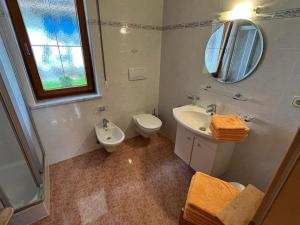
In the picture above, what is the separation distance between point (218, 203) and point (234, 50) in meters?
1.33

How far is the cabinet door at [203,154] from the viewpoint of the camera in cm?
138

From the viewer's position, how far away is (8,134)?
1313 mm

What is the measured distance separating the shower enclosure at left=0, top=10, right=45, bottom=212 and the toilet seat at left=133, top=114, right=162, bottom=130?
126 cm

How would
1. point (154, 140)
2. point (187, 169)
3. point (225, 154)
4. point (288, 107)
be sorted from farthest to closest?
point (154, 140) → point (187, 169) → point (225, 154) → point (288, 107)

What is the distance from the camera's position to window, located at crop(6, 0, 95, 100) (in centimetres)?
148

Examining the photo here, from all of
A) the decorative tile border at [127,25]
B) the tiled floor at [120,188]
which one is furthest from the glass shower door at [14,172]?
the decorative tile border at [127,25]

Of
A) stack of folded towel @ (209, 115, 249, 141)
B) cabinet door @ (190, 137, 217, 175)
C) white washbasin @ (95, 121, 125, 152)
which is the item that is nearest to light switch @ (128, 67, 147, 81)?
white washbasin @ (95, 121, 125, 152)

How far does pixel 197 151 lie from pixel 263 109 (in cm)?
69

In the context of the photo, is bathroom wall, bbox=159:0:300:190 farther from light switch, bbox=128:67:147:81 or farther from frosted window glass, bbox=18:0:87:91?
frosted window glass, bbox=18:0:87:91

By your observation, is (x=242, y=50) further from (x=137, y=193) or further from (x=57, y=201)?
(x=57, y=201)

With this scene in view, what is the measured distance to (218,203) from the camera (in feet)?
2.86

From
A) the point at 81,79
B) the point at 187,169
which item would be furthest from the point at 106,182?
the point at 81,79

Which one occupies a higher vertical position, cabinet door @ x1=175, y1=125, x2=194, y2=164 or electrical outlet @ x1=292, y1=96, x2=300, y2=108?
electrical outlet @ x1=292, y1=96, x2=300, y2=108

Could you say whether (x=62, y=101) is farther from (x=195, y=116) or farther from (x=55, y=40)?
(x=195, y=116)
